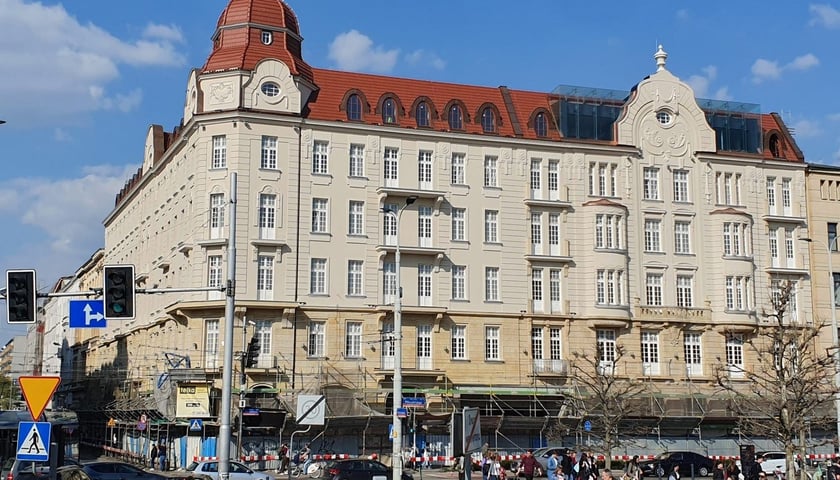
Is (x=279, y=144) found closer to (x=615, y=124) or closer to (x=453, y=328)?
(x=453, y=328)

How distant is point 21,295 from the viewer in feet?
82.2

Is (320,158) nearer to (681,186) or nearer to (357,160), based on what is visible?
(357,160)

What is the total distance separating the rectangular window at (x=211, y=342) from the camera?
56.2 metres

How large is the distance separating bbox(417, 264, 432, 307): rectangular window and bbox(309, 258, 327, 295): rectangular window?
539 cm

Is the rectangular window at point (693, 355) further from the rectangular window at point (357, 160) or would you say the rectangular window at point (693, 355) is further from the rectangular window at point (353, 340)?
the rectangular window at point (357, 160)

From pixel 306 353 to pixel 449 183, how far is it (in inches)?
510

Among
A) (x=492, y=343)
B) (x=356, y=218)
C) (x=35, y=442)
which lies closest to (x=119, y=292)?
(x=35, y=442)

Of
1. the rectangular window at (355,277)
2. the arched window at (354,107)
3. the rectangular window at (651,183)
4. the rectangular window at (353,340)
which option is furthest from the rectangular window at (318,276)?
the rectangular window at (651,183)

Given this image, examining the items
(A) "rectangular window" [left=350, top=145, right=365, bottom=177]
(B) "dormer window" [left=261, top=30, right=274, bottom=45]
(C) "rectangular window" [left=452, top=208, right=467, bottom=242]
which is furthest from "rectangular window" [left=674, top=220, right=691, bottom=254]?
(B) "dormer window" [left=261, top=30, right=274, bottom=45]

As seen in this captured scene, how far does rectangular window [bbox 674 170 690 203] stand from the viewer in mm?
65438

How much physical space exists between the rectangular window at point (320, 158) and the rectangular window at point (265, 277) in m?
5.78

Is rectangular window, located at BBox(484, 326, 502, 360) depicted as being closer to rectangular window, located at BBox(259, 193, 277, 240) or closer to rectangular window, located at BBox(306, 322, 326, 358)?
rectangular window, located at BBox(306, 322, 326, 358)

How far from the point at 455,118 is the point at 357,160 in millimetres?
6945

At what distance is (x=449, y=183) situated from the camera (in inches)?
2408
